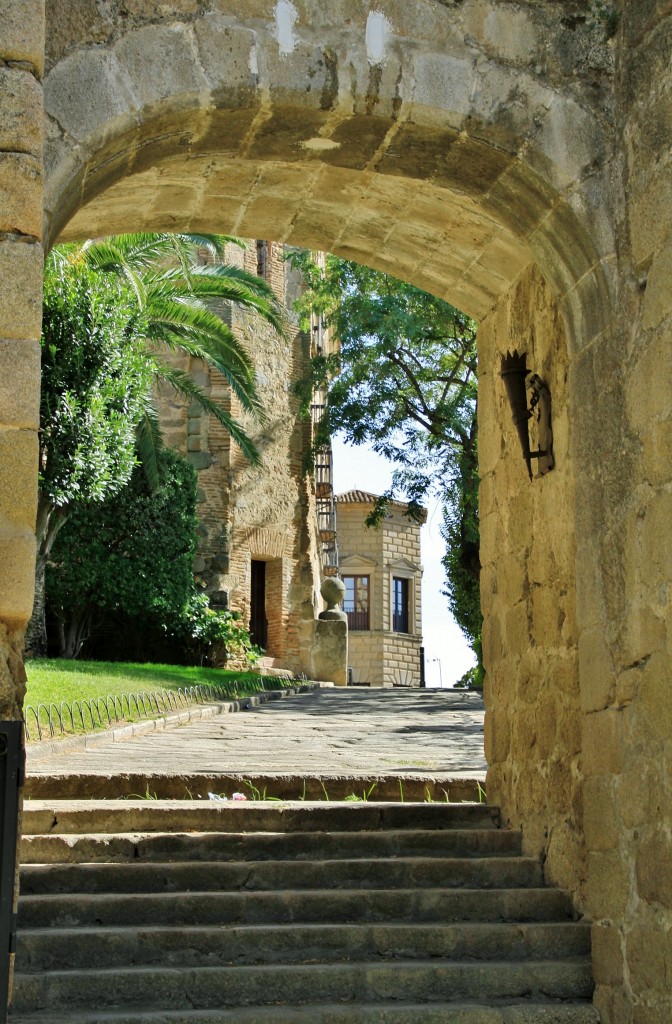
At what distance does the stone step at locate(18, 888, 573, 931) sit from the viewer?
4.81 m

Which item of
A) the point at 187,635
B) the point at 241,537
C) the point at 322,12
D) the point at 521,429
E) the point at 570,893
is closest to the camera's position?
the point at 322,12

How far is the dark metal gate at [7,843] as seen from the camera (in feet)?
7.30

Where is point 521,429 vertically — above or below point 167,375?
below

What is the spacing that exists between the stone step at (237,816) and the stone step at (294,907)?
693 millimetres

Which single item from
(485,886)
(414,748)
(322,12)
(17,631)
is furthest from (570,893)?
(414,748)

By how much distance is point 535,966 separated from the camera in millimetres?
4633

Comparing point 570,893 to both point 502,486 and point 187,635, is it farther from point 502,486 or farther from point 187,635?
point 187,635

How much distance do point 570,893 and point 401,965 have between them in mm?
891

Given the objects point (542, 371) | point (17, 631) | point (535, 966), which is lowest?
point (535, 966)

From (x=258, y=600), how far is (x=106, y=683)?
10.6 m

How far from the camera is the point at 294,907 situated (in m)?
4.95

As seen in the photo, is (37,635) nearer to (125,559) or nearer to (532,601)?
(125,559)

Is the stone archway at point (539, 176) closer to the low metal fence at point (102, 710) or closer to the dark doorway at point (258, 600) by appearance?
the low metal fence at point (102, 710)

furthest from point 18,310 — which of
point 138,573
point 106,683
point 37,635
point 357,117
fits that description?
point 138,573
